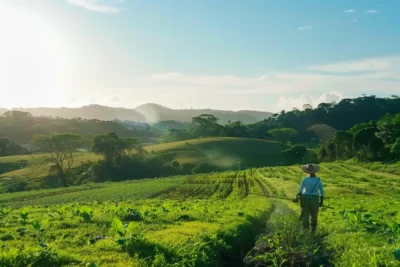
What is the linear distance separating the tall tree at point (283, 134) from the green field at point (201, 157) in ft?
28.5

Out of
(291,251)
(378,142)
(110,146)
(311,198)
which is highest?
(311,198)

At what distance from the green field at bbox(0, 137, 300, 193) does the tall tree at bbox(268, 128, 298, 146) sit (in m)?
8.70

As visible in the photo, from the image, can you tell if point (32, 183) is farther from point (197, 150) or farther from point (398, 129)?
point (398, 129)

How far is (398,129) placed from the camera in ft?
301

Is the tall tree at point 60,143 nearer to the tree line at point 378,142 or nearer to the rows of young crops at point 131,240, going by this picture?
the tree line at point 378,142

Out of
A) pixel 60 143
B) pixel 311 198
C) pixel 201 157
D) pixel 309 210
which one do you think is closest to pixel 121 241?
pixel 311 198

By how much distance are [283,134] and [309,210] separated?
15832cm

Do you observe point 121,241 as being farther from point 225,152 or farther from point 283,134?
point 283,134

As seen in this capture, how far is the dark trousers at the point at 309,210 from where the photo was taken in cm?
1641

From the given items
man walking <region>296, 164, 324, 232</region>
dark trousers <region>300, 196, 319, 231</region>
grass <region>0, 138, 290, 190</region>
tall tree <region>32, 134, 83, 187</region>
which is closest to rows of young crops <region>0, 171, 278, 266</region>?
dark trousers <region>300, 196, 319, 231</region>

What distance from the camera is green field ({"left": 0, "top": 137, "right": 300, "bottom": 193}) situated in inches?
4726

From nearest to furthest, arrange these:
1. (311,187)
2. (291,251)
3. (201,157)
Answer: (291,251) → (311,187) → (201,157)

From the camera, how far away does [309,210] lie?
1662 centimetres

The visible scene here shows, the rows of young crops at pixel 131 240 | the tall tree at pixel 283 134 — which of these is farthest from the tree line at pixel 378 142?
the rows of young crops at pixel 131 240
